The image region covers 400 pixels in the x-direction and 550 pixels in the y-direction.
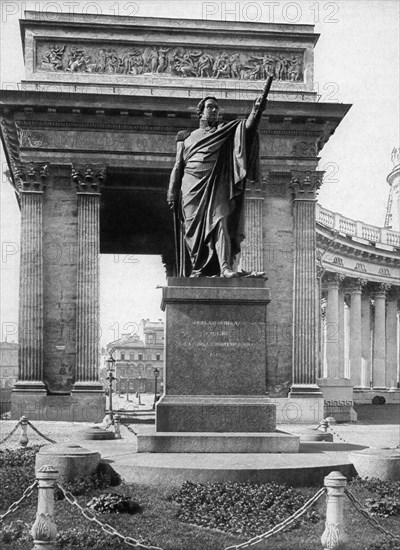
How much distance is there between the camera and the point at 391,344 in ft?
278

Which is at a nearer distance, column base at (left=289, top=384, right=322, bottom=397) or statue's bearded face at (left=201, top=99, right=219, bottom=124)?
statue's bearded face at (left=201, top=99, right=219, bottom=124)

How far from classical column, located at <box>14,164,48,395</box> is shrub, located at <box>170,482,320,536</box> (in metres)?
26.2

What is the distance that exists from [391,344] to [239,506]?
76170 millimetres

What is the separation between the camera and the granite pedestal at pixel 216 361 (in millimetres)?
13344


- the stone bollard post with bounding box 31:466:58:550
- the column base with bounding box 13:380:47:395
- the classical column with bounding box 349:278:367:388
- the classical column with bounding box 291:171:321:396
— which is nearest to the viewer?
the stone bollard post with bounding box 31:466:58:550

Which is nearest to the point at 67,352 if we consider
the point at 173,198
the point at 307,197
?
the point at 307,197

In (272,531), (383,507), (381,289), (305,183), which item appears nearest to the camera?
(272,531)

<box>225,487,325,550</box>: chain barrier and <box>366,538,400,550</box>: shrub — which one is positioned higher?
<box>225,487,325,550</box>: chain barrier

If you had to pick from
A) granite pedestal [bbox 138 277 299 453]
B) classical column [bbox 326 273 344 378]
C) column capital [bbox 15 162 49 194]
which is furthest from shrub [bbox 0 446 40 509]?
classical column [bbox 326 273 344 378]

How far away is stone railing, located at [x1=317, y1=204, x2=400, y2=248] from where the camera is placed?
76.5 metres

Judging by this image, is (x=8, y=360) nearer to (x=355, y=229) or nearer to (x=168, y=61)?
(x=355, y=229)

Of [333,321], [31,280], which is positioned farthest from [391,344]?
[31,280]

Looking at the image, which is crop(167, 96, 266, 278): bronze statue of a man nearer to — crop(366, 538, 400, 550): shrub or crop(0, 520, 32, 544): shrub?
crop(0, 520, 32, 544): shrub

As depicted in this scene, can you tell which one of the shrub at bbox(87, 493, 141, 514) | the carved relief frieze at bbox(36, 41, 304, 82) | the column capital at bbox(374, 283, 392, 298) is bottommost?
the shrub at bbox(87, 493, 141, 514)
